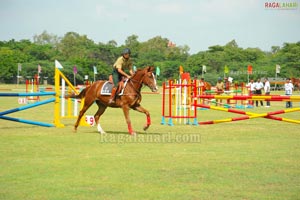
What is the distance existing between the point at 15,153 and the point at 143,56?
10845 cm

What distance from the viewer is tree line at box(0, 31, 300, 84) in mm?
97812

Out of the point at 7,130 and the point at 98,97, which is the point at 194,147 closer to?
the point at 98,97

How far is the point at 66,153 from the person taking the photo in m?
11.8

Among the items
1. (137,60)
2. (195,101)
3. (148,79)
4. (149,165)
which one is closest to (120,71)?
(148,79)

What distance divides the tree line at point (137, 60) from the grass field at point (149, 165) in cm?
7402

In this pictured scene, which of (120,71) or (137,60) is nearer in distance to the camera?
(120,71)

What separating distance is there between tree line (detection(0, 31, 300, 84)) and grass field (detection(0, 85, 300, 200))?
7402 centimetres

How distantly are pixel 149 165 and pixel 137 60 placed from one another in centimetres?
A: 10434

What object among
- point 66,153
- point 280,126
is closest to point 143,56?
point 280,126

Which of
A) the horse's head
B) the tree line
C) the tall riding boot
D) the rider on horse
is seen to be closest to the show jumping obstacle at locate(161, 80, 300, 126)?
the horse's head

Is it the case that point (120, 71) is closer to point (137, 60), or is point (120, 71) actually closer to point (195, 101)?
point (195, 101)

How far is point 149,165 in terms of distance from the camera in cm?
1025

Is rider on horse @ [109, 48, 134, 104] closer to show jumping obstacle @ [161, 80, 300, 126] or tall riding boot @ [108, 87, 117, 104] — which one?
tall riding boot @ [108, 87, 117, 104]

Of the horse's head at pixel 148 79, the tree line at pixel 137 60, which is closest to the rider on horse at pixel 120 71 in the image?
the horse's head at pixel 148 79
